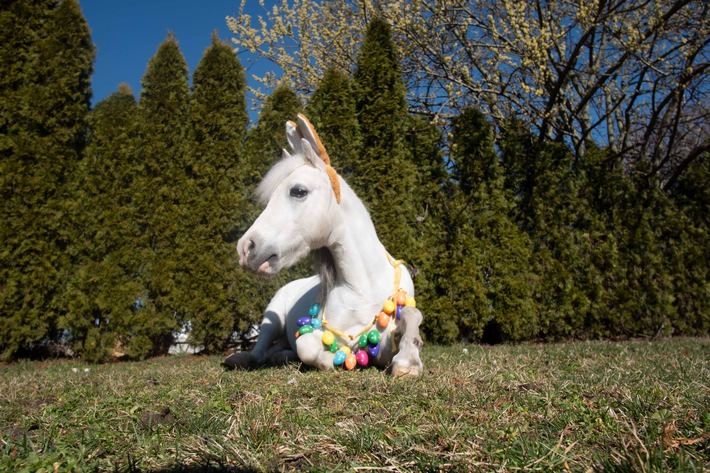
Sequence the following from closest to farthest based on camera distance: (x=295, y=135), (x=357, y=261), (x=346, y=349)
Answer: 1. (x=346, y=349)
2. (x=357, y=261)
3. (x=295, y=135)

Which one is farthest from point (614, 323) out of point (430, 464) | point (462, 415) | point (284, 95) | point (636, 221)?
point (430, 464)

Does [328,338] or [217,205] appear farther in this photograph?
[217,205]

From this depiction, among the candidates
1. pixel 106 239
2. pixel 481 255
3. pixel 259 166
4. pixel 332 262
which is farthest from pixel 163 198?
pixel 481 255

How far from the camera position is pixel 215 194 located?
6.45 meters

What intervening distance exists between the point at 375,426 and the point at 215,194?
18.3 feet

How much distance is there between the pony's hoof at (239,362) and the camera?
10.9ft

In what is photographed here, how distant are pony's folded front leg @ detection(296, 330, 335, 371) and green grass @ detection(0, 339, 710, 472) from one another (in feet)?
1.51

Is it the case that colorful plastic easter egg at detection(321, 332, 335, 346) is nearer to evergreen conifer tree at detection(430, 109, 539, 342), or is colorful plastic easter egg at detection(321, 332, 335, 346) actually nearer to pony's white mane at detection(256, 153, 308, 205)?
pony's white mane at detection(256, 153, 308, 205)

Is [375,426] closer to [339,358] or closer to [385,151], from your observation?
[339,358]

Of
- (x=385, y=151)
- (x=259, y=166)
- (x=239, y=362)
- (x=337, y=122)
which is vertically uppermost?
(x=337, y=122)

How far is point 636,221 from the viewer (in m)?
7.45

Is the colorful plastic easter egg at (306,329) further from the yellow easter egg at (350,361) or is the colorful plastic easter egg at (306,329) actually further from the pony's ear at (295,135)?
the pony's ear at (295,135)

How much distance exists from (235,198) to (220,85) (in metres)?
1.83

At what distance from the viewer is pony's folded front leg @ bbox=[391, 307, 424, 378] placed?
2.41 m
